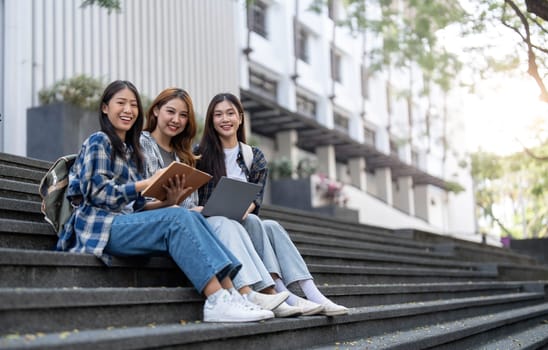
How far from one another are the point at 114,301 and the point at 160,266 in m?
0.83

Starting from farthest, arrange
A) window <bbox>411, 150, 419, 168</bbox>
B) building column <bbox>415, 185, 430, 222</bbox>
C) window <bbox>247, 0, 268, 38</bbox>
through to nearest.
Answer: building column <bbox>415, 185, 430, 222</bbox>
window <bbox>411, 150, 419, 168</bbox>
window <bbox>247, 0, 268, 38</bbox>

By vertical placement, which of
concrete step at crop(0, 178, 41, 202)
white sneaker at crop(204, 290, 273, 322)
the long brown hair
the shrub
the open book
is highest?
the shrub

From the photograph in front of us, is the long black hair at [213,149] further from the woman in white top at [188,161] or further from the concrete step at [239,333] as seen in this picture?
the concrete step at [239,333]

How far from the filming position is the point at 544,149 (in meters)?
17.8

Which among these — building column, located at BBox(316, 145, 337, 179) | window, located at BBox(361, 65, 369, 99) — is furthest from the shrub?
window, located at BBox(361, 65, 369, 99)

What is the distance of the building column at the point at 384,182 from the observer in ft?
93.5

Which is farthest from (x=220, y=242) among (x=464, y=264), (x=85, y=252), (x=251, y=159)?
(x=464, y=264)

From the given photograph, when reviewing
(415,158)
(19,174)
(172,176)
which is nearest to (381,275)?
(19,174)

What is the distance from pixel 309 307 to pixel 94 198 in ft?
4.79

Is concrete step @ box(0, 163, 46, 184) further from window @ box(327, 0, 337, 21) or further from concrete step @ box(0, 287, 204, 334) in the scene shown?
window @ box(327, 0, 337, 21)

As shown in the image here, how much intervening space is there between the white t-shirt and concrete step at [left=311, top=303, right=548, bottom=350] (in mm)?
1356

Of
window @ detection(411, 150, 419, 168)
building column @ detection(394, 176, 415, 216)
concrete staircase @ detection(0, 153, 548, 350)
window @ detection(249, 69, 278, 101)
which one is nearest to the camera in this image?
concrete staircase @ detection(0, 153, 548, 350)

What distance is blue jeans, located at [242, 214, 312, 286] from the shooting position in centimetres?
457

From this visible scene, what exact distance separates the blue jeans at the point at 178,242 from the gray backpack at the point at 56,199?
0.31m
